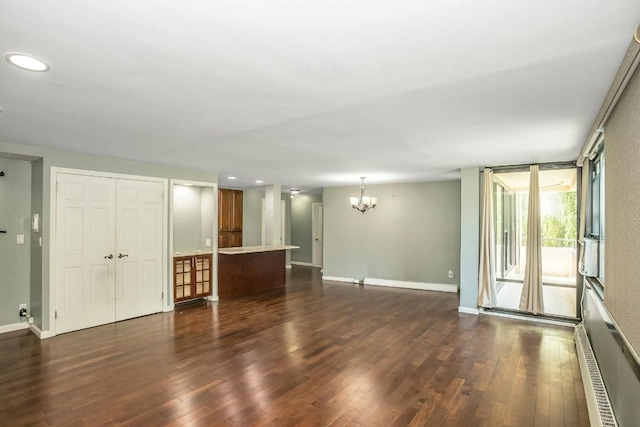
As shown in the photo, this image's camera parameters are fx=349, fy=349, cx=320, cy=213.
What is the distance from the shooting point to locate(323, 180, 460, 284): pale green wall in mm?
7375

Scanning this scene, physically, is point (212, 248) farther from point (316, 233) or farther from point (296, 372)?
point (316, 233)

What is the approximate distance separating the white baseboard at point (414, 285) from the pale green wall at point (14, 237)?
626 cm

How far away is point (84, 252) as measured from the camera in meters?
4.73

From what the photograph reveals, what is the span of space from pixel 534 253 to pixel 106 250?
6.16 m

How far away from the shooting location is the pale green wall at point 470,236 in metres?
5.59

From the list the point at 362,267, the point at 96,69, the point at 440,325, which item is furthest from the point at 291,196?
the point at 96,69

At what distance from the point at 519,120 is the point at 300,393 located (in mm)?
3006

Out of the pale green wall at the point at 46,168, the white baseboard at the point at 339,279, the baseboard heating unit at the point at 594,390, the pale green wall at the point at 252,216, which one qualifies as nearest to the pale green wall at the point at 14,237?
the pale green wall at the point at 46,168

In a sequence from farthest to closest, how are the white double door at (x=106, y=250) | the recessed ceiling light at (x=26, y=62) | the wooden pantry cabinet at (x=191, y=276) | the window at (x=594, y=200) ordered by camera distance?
1. the wooden pantry cabinet at (x=191, y=276)
2. the white double door at (x=106, y=250)
3. the window at (x=594, y=200)
4. the recessed ceiling light at (x=26, y=62)

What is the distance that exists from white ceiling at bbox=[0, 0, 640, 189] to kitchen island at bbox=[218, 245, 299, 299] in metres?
3.26

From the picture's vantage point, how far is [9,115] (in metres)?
2.95

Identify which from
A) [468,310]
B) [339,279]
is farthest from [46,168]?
[468,310]

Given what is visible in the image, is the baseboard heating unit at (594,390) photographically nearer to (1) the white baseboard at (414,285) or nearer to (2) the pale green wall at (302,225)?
(1) the white baseboard at (414,285)

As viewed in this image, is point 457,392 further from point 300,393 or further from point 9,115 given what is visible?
point 9,115
